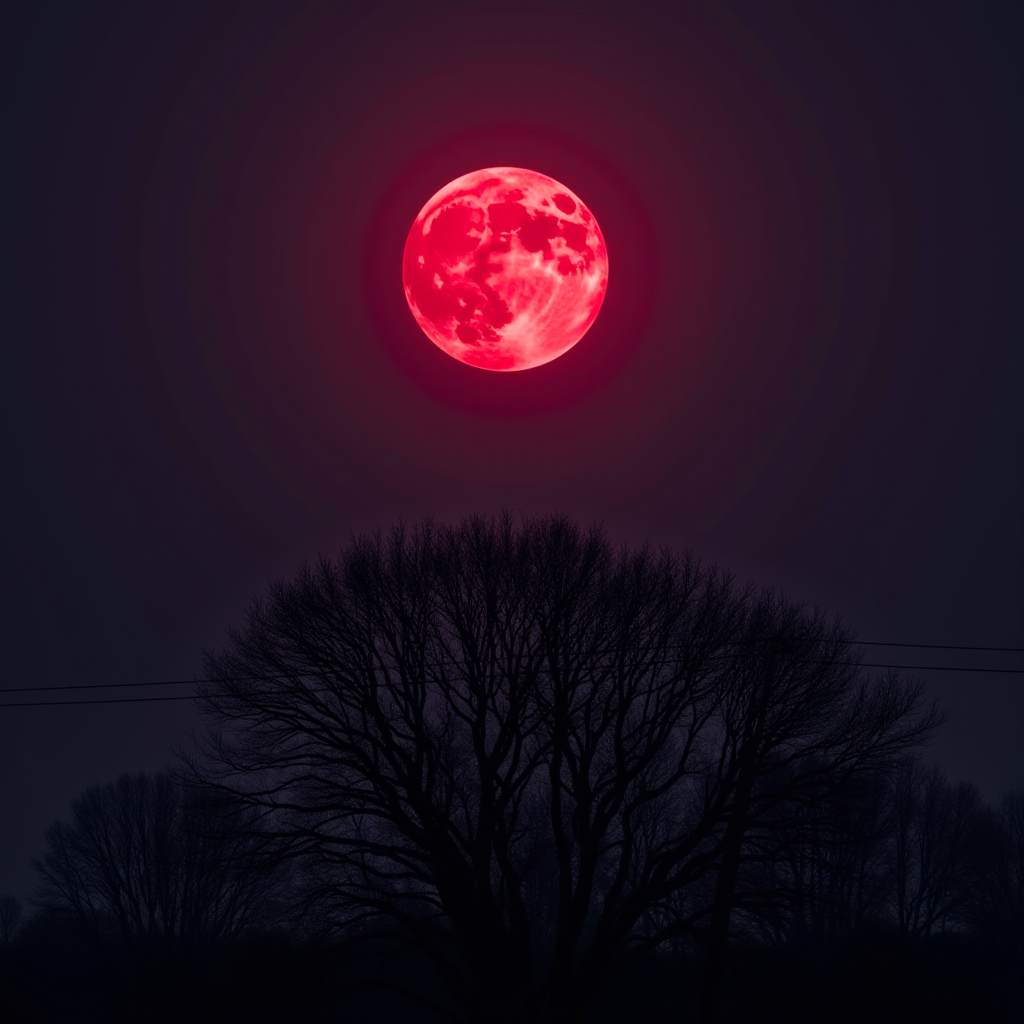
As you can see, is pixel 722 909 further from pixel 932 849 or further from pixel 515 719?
pixel 932 849

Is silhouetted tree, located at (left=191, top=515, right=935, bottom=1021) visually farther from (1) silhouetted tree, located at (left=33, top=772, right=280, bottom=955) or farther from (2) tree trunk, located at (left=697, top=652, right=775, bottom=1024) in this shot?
(1) silhouetted tree, located at (left=33, top=772, right=280, bottom=955)

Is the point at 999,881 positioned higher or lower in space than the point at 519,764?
higher

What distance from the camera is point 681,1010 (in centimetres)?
3644

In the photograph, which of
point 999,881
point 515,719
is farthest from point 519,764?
point 999,881

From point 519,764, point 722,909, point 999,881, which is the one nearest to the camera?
point 722,909

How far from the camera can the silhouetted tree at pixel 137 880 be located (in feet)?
204

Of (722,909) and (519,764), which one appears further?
(519,764)

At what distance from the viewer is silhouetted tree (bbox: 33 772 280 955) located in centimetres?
6206

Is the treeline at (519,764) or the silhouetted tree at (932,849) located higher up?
the silhouetted tree at (932,849)

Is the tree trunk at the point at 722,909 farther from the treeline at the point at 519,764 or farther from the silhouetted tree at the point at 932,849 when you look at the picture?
the silhouetted tree at the point at 932,849

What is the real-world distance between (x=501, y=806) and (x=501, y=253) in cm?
2719

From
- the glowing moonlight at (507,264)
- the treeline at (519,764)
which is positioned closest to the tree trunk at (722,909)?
the treeline at (519,764)

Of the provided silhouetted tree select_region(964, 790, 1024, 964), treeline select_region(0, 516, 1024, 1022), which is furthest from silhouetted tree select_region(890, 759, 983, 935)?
treeline select_region(0, 516, 1024, 1022)

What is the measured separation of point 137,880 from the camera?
6669 cm
